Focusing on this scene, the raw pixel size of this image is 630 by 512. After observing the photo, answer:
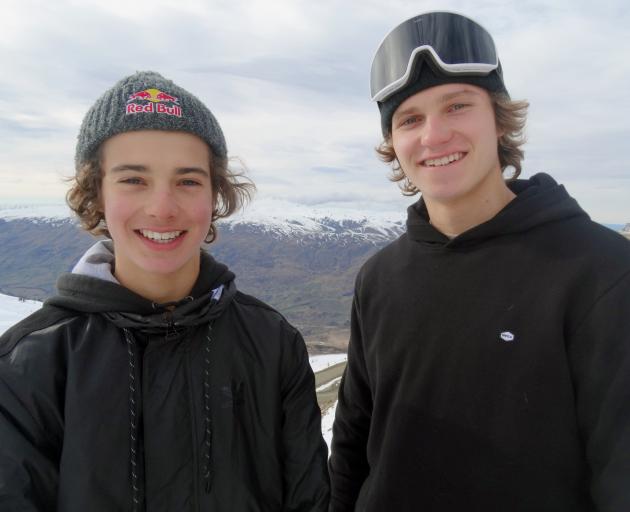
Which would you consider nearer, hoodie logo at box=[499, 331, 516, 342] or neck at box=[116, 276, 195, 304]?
hoodie logo at box=[499, 331, 516, 342]

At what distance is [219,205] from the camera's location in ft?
11.9

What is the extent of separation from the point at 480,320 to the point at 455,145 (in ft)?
3.98

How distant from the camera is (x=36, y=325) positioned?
103 inches

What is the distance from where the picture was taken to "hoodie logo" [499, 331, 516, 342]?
2.70m

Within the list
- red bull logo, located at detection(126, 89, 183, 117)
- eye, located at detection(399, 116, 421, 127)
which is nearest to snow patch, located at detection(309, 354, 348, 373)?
eye, located at detection(399, 116, 421, 127)

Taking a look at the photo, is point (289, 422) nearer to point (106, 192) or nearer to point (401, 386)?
point (401, 386)

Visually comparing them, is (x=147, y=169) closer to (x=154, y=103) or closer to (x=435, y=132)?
(x=154, y=103)

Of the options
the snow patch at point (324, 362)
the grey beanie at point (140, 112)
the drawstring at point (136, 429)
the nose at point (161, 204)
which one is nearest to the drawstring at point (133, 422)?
the drawstring at point (136, 429)

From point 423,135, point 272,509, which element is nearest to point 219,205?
point 423,135

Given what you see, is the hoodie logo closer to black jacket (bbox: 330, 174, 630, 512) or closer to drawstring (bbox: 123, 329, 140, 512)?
black jacket (bbox: 330, 174, 630, 512)

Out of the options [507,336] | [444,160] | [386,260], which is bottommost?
[507,336]

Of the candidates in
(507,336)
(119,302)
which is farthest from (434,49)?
(119,302)

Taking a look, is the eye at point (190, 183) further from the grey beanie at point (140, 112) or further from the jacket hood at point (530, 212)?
the jacket hood at point (530, 212)

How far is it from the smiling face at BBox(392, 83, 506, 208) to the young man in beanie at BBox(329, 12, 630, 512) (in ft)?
0.04
